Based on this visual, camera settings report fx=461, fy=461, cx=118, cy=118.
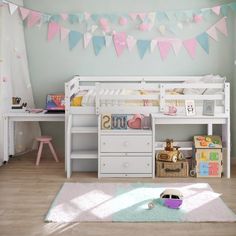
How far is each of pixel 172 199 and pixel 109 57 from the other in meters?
2.35

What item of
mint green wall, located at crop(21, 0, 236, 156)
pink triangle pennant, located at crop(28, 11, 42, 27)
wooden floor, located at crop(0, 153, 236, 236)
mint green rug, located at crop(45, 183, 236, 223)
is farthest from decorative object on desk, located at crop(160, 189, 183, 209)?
pink triangle pennant, located at crop(28, 11, 42, 27)

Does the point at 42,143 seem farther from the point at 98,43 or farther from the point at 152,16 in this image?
the point at 152,16

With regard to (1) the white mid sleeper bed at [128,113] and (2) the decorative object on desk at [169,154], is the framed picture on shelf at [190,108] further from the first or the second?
(2) the decorative object on desk at [169,154]

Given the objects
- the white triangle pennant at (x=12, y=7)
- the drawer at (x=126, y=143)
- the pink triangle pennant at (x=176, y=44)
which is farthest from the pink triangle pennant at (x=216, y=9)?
the white triangle pennant at (x=12, y=7)

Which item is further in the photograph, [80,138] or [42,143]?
[42,143]

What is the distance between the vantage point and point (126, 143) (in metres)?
4.12

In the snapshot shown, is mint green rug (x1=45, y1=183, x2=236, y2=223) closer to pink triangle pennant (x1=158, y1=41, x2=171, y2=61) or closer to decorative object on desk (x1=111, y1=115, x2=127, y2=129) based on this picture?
decorative object on desk (x1=111, y1=115, x2=127, y2=129)

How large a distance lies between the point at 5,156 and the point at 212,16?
2.68 meters

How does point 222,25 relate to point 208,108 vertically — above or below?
above

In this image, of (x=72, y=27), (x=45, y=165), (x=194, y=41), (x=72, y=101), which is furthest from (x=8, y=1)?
(x=194, y=41)

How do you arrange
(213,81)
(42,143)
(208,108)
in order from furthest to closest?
(42,143)
(213,81)
(208,108)

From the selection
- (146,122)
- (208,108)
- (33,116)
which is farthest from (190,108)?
(33,116)

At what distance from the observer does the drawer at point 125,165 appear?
4.12 metres

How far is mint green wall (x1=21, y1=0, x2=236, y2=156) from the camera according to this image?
5090 mm
